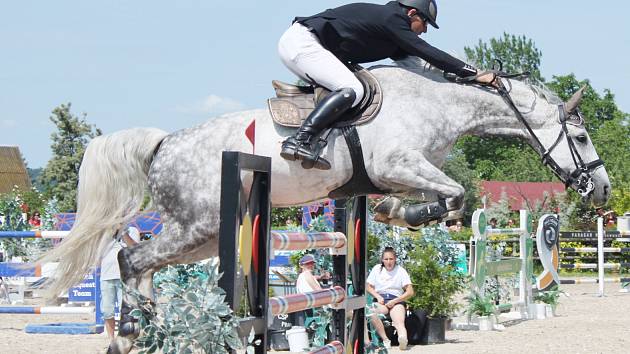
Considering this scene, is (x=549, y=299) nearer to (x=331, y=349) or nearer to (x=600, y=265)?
(x=600, y=265)

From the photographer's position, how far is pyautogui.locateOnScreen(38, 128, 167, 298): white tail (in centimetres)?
472

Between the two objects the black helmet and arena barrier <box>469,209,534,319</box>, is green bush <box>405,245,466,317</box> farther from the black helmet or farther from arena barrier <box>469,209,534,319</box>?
the black helmet

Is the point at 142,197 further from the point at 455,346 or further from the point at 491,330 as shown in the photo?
the point at 491,330

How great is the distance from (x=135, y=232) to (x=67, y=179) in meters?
30.7

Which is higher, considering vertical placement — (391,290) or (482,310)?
(391,290)

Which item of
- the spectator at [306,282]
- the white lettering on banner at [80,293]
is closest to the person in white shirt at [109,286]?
the spectator at [306,282]

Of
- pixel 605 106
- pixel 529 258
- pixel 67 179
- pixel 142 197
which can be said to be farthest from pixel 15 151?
pixel 142 197

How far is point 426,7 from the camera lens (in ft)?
15.4

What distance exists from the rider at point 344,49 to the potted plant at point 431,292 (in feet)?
14.9

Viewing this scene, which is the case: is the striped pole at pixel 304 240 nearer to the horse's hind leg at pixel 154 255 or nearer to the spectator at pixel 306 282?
the horse's hind leg at pixel 154 255

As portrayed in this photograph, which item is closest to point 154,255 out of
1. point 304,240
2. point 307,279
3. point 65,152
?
point 304,240

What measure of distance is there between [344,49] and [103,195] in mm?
1426

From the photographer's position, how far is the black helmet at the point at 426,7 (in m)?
4.65

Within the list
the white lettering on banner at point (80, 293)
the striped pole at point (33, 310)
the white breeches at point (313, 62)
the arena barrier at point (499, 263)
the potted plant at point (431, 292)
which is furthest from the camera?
the white lettering on banner at point (80, 293)
